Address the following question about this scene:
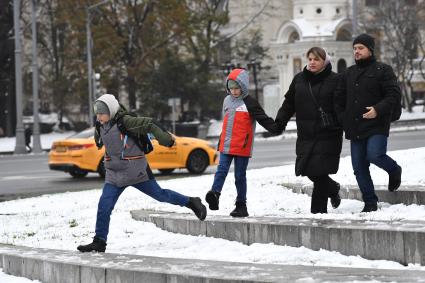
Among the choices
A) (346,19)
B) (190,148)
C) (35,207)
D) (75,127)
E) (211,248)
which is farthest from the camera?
(346,19)

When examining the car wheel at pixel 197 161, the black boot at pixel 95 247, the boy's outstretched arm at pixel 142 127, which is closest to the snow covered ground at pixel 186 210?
the black boot at pixel 95 247

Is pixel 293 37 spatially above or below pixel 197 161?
above

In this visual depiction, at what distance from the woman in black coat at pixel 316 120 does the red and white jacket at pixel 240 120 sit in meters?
0.41

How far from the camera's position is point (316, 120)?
422 inches

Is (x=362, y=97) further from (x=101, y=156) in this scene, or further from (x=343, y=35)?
(x=343, y=35)

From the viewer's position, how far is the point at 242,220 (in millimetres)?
10234

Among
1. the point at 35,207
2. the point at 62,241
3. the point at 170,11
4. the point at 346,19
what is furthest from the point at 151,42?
the point at 62,241

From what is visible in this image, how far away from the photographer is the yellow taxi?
956 inches

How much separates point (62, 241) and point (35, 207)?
197 inches

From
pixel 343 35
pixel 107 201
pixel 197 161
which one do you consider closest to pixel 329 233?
pixel 107 201

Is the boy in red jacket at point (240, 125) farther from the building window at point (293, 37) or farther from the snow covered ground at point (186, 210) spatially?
the building window at point (293, 37)

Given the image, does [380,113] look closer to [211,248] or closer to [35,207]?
[211,248]

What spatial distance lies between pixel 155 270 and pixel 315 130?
3.19 meters

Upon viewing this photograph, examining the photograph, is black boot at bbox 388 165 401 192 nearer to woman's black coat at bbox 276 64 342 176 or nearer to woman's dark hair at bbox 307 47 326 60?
woman's black coat at bbox 276 64 342 176
